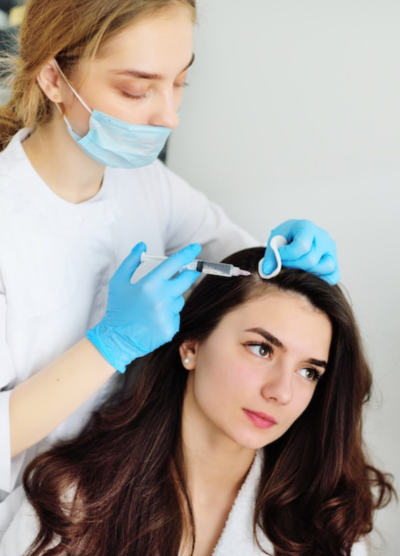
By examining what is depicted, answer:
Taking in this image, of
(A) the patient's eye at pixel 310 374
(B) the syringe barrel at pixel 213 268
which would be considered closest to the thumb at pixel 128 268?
(B) the syringe barrel at pixel 213 268

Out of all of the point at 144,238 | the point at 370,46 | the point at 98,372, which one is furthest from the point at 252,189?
the point at 98,372

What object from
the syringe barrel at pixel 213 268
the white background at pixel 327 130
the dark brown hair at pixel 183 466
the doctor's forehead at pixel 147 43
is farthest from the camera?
the white background at pixel 327 130

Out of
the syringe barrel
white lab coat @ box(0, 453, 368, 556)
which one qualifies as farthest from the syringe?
white lab coat @ box(0, 453, 368, 556)

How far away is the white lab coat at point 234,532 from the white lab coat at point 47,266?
10 centimetres

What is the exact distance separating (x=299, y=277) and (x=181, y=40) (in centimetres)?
60

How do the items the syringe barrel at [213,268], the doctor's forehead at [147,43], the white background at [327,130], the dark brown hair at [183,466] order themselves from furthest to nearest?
the white background at [327,130] → the dark brown hair at [183,466] → the syringe barrel at [213,268] → the doctor's forehead at [147,43]

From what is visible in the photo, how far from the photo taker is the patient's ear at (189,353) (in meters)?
1.53

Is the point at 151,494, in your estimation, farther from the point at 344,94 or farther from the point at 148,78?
the point at 344,94

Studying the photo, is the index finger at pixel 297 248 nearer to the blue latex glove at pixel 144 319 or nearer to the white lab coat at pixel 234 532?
the blue latex glove at pixel 144 319

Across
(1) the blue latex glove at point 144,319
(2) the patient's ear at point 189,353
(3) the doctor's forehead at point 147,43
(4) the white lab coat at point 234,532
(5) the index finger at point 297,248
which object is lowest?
(4) the white lab coat at point 234,532

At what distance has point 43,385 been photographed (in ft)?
4.38

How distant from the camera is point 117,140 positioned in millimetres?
1354

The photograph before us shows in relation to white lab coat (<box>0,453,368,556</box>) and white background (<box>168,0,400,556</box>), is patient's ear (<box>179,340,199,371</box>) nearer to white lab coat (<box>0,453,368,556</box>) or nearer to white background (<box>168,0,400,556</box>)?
white lab coat (<box>0,453,368,556</box>)

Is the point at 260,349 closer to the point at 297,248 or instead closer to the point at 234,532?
the point at 297,248
